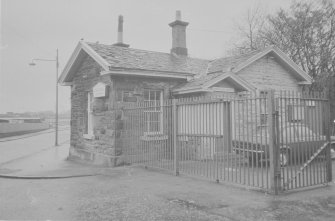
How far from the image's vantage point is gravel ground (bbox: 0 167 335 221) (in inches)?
239

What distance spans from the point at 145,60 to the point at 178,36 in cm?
510

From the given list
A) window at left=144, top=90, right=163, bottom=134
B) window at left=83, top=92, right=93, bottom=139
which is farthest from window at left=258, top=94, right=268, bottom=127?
window at left=83, top=92, right=93, bottom=139

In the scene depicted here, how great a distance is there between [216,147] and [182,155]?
1.74 metres

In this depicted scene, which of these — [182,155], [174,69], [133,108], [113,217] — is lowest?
[113,217]

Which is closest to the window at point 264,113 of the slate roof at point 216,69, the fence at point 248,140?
the fence at point 248,140

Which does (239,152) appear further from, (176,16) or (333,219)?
(176,16)

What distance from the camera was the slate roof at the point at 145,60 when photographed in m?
12.7

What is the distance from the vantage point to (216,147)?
333 inches

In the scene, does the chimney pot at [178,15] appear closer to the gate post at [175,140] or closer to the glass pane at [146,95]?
the glass pane at [146,95]

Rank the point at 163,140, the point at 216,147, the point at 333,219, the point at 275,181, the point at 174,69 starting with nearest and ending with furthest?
the point at 333,219
the point at 275,181
the point at 216,147
the point at 163,140
the point at 174,69

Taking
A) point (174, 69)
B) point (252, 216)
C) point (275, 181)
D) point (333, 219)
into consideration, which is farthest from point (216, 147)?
point (174, 69)

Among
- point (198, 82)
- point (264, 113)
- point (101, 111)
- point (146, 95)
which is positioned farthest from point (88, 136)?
point (264, 113)

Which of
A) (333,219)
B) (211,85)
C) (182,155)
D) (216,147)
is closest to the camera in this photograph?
(333,219)

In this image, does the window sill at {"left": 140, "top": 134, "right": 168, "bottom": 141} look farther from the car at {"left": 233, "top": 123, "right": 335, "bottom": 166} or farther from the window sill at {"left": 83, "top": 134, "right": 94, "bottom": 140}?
the car at {"left": 233, "top": 123, "right": 335, "bottom": 166}
